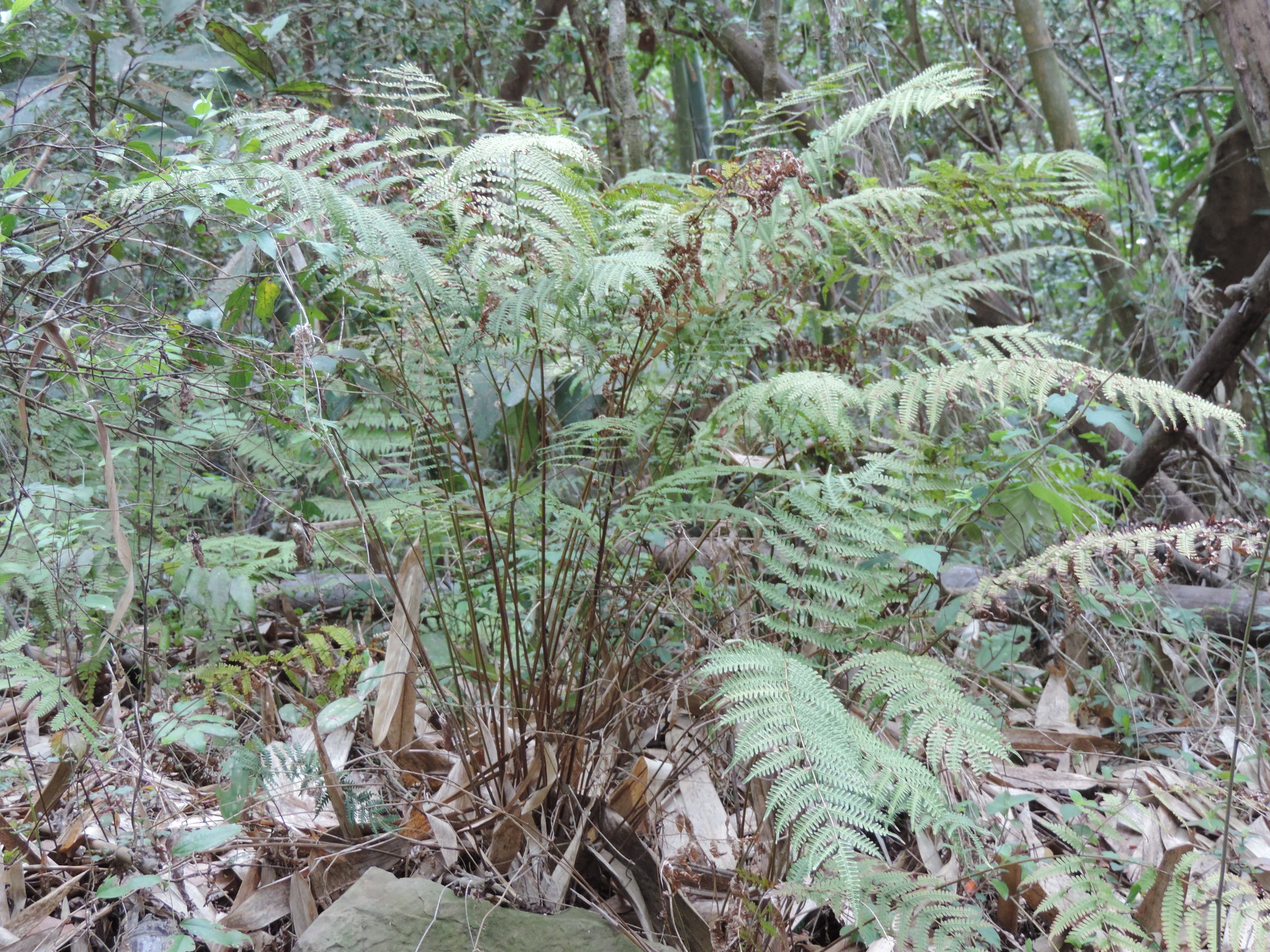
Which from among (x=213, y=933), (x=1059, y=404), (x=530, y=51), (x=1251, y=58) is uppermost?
(x=530, y=51)

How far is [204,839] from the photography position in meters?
1.31

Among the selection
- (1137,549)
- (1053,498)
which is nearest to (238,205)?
(1137,549)

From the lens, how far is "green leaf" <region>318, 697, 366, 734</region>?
1543 millimetres

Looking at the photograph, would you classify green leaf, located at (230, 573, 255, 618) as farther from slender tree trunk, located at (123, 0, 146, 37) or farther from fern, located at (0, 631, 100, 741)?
slender tree trunk, located at (123, 0, 146, 37)

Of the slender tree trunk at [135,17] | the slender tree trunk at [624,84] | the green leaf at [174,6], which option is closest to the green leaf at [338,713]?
the green leaf at [174,6]

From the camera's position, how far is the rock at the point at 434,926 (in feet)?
4.32

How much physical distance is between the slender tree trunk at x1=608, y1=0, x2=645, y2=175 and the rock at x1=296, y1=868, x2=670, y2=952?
2775 mm

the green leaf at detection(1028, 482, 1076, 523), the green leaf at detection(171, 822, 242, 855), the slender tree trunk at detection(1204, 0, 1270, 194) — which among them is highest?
the slender tree trunk at detection(1204, 0, 1270, 194)

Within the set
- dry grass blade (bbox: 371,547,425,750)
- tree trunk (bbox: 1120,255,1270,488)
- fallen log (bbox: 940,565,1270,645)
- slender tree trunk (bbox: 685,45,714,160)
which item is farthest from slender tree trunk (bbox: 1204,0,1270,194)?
dry grass blade (bbox: 371,547,425,750)

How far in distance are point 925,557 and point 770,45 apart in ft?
8.73

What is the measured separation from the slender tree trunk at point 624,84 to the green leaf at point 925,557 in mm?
2343

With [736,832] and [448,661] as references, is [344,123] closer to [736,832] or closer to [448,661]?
[448,661]

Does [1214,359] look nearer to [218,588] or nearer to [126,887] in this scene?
[218,588]

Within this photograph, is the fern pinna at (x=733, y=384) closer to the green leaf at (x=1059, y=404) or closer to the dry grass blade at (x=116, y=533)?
the green leaf at (x=1059, y=404)
